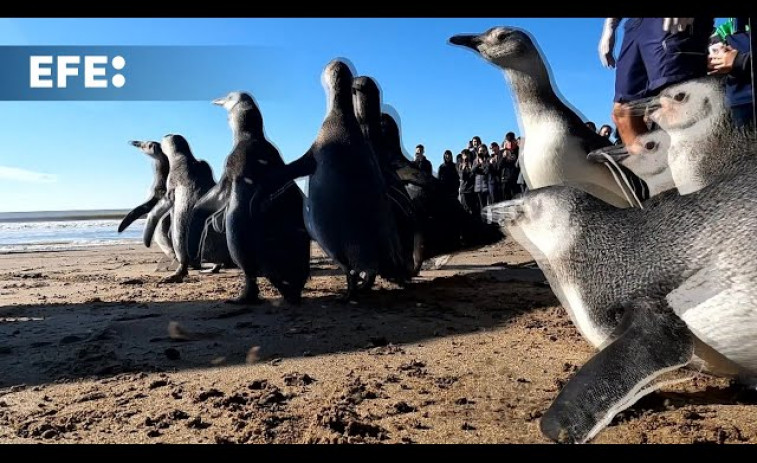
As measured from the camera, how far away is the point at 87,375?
2408 millimetres

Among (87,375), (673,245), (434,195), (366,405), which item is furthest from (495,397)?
(434,195)

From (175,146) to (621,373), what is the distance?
589cm

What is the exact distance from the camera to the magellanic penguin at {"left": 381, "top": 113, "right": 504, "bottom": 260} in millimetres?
4855

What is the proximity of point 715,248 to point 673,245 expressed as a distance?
101mm

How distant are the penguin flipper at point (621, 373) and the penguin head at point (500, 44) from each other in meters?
1.23

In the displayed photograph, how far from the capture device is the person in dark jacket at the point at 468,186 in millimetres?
5525

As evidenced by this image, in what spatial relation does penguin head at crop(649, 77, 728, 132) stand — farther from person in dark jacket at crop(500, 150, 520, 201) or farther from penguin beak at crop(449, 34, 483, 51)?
person in dark jacket at crop(500, 150, 520, 201)

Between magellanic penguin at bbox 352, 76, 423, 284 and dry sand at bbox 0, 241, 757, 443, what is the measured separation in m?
0.30

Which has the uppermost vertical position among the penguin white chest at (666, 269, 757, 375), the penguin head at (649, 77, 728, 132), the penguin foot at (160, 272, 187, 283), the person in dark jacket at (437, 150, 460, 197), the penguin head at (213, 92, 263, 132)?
the penguin head at (213, 92, 263, 132)

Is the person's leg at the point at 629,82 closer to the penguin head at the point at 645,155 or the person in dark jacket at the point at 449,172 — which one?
the penguin head at the point at 645,155

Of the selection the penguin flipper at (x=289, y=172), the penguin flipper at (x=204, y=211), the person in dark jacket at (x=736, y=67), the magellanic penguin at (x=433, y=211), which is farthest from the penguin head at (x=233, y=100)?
the person in dark jacket at (x=736, y=67)

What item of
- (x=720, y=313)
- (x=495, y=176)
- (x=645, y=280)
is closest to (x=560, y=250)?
(x=645, y=280)

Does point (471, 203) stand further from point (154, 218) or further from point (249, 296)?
point (154, 218)

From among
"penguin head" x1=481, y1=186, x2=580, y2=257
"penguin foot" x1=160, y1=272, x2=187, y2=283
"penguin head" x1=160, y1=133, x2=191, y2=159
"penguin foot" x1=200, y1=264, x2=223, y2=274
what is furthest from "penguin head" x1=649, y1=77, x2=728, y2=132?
"penguin head" x1=160, y1=133, x2=191, y2=159
